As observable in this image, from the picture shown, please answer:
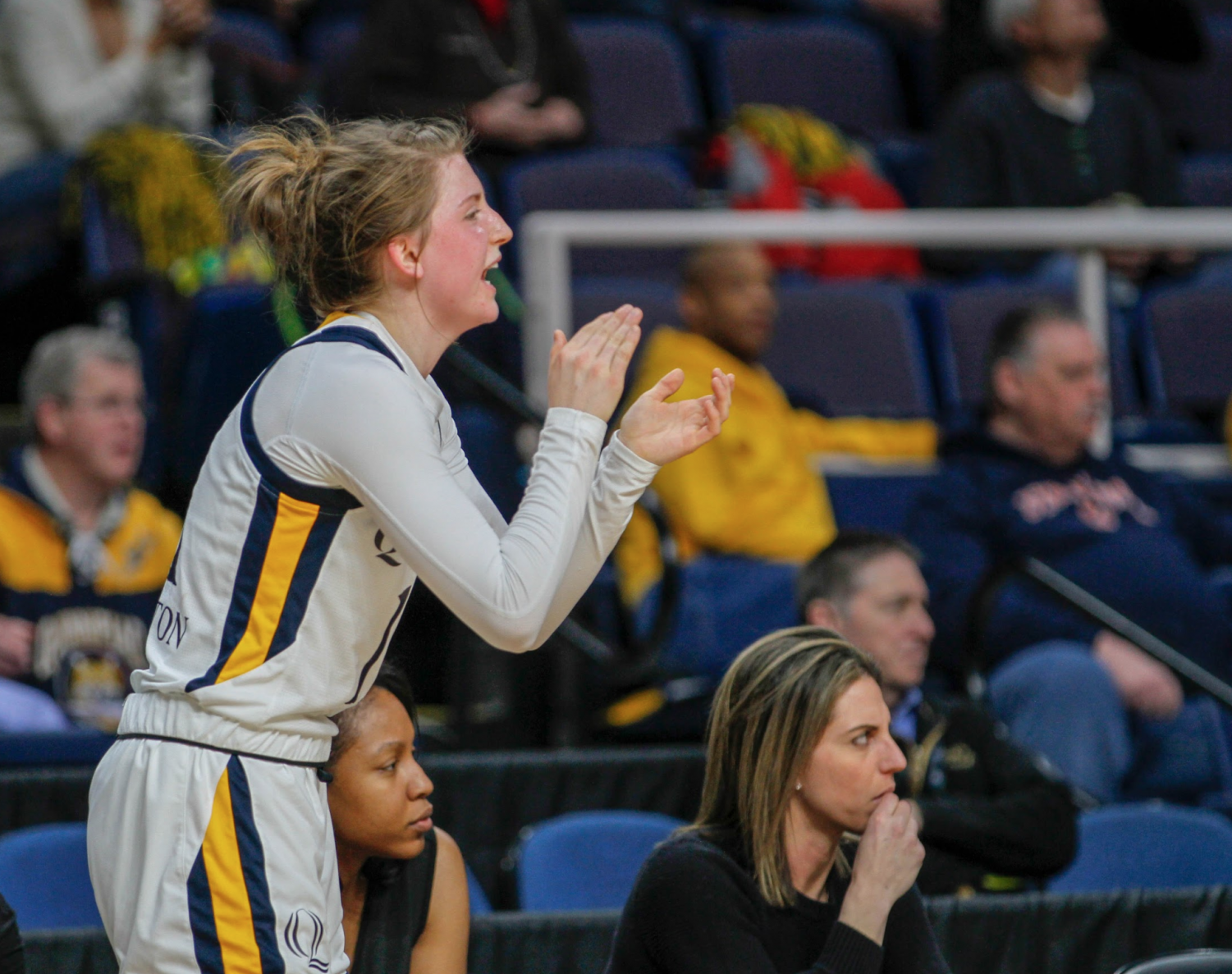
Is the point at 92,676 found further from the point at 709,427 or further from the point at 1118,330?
the point at 1118,330

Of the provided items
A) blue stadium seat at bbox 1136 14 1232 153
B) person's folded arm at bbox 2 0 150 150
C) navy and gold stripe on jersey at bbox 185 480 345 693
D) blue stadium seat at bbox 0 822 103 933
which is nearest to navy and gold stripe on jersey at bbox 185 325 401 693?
navy and gold stripe on jersey at bbox 185 480 345 693

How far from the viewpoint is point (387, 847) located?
2289 mm

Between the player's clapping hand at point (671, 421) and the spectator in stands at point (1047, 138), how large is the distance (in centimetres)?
400

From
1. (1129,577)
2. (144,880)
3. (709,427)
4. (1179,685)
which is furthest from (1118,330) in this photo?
(144,880)

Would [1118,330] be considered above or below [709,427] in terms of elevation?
below

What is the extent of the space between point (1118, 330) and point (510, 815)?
3.10m

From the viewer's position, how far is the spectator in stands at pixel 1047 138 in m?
5.86

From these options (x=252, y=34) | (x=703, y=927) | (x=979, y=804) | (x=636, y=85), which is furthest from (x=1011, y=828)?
(x=252, y=34)

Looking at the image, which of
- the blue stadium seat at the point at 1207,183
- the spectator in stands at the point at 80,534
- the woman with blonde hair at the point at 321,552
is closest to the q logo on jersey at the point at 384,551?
the woman with blonde hair at the point at 321,552

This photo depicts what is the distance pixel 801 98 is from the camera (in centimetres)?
685

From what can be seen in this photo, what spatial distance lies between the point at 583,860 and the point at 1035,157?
11.4ft

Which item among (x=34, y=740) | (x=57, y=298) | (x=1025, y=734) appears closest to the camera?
(x=34, y=740)

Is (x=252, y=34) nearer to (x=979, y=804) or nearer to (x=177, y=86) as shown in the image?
(x=177, y=86)

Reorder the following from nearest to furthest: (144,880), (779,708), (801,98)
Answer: (144,880)
(779,708)
(801,98)
